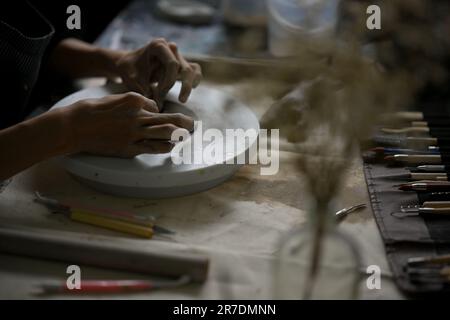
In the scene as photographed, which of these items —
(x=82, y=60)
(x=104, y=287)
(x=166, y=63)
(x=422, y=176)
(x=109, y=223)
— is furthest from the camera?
(x=82, y=60)

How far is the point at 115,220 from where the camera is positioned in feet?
3.06

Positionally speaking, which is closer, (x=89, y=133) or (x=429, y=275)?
(x=429, y=275)

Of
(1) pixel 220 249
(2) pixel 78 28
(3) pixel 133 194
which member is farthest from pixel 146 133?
(2) pixel 78 28

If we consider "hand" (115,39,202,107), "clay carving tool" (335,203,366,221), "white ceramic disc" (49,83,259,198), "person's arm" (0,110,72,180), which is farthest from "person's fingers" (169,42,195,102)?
"clay carving tool" (335,203,366,221)

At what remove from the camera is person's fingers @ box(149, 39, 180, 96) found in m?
1.15

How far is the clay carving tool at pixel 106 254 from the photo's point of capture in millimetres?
834

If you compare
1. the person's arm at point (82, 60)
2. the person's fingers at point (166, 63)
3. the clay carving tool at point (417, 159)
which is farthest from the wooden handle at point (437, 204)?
the person's arm at point (82, 60)

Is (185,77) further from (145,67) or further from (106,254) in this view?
(106,254)

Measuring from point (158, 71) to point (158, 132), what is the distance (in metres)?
0.27

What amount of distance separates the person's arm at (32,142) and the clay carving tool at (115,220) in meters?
0.09

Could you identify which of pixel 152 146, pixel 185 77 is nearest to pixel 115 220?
pixel 152 146

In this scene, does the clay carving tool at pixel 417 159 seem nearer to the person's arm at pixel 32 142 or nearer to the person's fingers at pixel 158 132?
the person's fingers at pixel 158 132

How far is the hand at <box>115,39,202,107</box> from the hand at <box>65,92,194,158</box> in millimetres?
157

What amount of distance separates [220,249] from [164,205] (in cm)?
14
